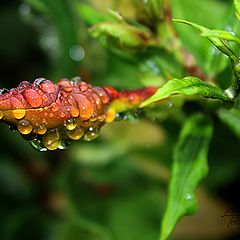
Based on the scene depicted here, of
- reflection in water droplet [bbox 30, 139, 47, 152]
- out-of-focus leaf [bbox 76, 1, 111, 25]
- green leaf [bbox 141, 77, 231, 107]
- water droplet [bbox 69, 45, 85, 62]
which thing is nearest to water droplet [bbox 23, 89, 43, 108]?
reflection in water droplet [bbox 30, 139, 47, 152]

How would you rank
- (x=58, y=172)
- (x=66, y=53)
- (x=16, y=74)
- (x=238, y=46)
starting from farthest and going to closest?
(x=16, y=74)
(x=58, y=172)
(x=66, y=53)
(x=238, y=46)

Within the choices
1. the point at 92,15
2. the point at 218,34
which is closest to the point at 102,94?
the point at 218,34

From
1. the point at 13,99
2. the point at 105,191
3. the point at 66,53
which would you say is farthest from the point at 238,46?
the point at 105,191

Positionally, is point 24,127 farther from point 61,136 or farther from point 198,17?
point 198,17

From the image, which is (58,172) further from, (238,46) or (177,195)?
(238,46)

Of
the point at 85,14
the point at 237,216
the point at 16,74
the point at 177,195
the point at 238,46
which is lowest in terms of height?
the point at 237,216

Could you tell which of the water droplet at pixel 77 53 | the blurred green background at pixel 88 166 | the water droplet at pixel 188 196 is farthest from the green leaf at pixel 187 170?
the water droplet at pixel 77 53

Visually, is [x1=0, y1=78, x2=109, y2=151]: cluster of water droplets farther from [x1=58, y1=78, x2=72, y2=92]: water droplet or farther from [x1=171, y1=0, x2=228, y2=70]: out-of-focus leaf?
[x1=171, y1=0, x2=228, y2=70]: out-of-focus leaf
